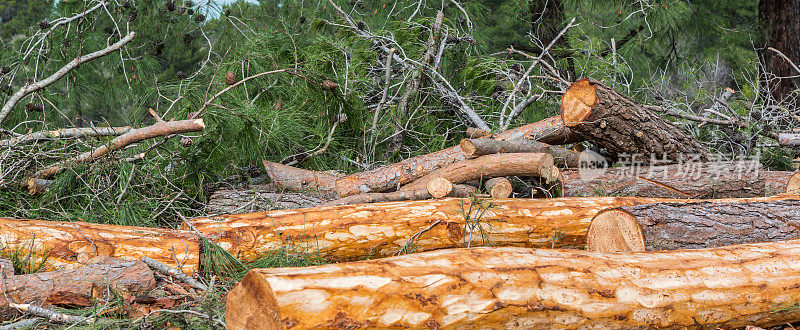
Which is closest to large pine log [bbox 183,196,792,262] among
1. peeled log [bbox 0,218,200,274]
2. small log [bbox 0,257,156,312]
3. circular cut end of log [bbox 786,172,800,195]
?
peeled log [bbox 0,218,200,274]

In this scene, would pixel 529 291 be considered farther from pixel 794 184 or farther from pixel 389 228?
pixel 794 184

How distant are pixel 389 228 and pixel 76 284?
1.42m

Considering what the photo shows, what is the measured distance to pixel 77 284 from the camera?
8.00ft

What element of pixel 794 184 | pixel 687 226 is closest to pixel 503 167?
pixel 687 226

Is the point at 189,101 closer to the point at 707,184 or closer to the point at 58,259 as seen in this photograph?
the point at 58,259

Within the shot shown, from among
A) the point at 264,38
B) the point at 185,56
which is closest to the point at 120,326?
the point at 264,38

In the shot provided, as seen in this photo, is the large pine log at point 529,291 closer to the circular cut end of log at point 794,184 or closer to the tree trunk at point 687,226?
the tree trunk at point 687,226

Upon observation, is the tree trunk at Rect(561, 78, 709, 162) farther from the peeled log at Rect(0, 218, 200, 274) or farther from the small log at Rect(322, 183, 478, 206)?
the peeled log at Rect(0, 218, 200, 274)

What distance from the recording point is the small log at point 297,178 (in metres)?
4.52

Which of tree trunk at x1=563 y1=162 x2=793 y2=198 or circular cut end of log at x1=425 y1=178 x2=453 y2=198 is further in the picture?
tree trunk at x1=563 y1=162 x2=793 y2=198

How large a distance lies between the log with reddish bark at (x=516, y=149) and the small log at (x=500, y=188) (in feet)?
0.85

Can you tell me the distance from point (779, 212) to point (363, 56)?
404 centimetres

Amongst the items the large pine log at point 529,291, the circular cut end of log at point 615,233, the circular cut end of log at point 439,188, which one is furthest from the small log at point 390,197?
the large pine log at point 529,291

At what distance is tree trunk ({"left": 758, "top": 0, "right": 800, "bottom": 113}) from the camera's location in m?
7.57
